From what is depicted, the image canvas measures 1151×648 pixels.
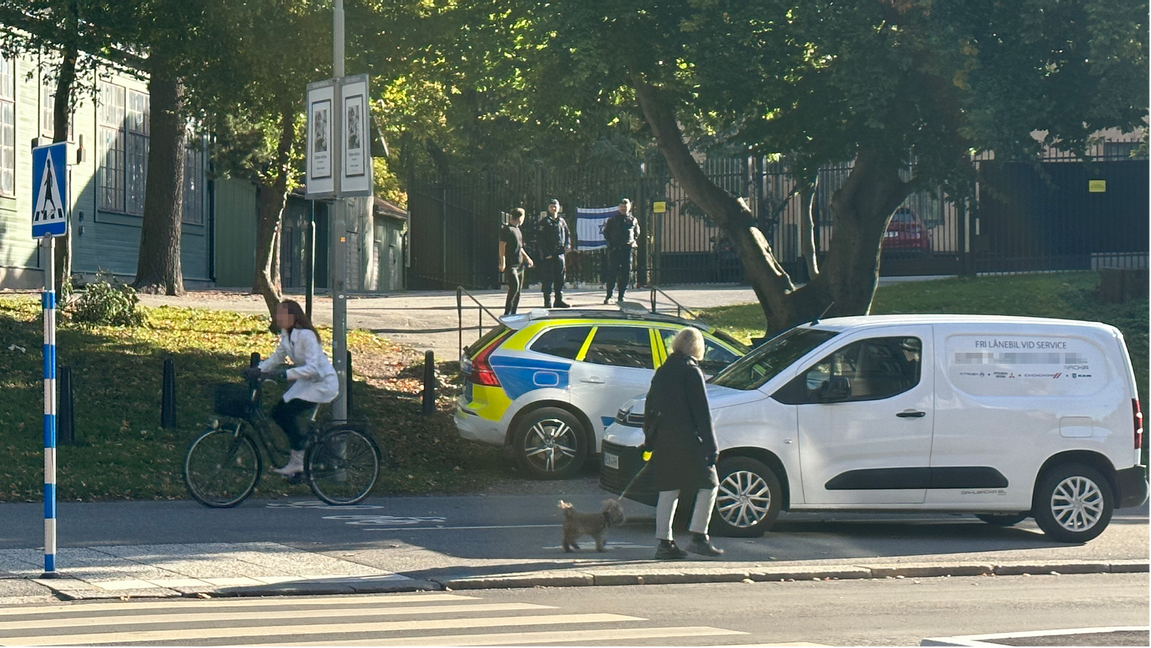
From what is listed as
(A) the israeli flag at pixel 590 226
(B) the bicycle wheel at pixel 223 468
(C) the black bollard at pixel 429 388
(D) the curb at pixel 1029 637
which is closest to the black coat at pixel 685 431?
(D) the curb at pixel 1029 637

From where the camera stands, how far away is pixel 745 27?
1761cm

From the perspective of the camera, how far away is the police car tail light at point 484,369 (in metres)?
15.5

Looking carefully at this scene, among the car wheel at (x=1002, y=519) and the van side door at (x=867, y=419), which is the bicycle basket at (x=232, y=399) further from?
the car wheel at (x=1002, y=519)

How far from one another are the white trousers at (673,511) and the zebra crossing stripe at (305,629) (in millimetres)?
2356

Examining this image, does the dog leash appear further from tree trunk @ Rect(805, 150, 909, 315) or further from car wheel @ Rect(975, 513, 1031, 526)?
tree trunk @ Rect(805, 150, 909, 315)

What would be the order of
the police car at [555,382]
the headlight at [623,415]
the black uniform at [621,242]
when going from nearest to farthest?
the headlight at [623,415] < the police car at [555,382] < the black uniform at [621,242]

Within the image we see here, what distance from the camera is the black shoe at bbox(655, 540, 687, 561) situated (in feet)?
35.8

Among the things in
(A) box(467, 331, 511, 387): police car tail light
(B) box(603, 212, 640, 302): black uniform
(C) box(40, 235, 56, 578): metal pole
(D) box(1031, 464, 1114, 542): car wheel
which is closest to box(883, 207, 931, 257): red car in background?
(B) box(603, 212, 640, 302): black uniform

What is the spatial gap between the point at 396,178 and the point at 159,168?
30.3 m

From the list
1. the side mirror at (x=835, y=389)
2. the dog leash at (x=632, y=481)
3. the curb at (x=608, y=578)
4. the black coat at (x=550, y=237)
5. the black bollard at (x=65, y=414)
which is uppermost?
the black coat at (x=550, y=237)

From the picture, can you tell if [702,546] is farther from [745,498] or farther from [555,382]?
[555,382]

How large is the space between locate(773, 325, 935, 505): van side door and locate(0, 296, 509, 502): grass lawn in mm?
4580

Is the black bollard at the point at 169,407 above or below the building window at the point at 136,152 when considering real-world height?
below

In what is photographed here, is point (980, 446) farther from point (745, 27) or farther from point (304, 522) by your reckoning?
point (745, 27)
